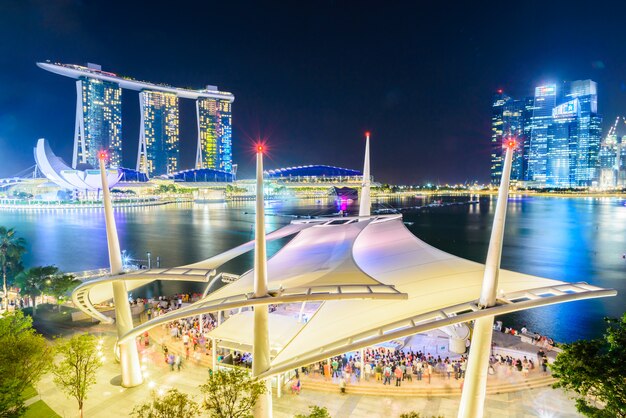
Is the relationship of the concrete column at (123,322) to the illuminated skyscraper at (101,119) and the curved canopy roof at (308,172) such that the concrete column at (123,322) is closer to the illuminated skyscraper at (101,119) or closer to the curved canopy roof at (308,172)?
the curved canopy roof at (308,172)

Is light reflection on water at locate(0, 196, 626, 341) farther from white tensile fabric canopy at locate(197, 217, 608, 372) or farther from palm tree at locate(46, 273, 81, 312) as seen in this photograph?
white tensile fabric canopy at locate(197, 217, 608, 372)

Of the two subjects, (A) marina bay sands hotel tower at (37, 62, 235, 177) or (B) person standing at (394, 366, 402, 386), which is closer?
(B) person standing at (394, 366, 402, 386)

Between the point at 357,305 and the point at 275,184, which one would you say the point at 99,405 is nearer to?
the point at 357,305

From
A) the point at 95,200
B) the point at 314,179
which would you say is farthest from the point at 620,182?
the point at 95,200

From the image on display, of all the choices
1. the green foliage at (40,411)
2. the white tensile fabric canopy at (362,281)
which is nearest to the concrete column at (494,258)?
the white tensile fabric canopy at (362,281)

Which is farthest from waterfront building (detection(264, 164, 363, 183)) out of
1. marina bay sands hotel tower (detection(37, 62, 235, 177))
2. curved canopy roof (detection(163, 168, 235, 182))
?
marina bay sands hotel tower (detection(37, 62, 235, 177))

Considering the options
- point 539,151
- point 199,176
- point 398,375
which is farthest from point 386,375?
point 539,151

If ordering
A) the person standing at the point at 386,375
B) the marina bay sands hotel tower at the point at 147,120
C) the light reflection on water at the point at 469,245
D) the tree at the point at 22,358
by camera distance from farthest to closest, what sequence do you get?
1. the marina bay sands hotel tower at the point at 147,120
2. the light reflection on water at the point at 469,245
3. the person standing at the point at 386,375
4. the tree at the point at 22,358
